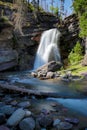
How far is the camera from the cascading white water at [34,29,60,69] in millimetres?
42219

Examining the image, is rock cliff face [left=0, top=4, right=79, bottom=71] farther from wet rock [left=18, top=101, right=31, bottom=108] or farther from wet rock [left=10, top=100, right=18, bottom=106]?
wet rock [left=18, top=101, right=31, bottom=108]

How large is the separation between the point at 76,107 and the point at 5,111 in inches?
186

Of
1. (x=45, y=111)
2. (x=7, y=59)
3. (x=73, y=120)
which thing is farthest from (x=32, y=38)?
(x=73, y=120)

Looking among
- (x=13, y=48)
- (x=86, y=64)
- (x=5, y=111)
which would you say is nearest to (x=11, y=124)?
(x=5, y=111)

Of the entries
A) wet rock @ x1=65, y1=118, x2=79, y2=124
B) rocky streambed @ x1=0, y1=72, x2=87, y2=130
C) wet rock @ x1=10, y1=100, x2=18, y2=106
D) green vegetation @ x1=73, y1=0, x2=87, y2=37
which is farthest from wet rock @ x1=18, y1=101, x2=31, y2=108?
green vegetation @ x1=73, y1=0, x2=87, y2=37

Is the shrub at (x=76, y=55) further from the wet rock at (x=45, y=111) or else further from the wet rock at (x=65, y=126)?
the wet rock at (x=65, y=126)

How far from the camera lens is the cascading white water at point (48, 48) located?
139 ft

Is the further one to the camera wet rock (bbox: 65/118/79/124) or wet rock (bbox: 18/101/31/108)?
wet rock (bbox: 18/101/31/108)

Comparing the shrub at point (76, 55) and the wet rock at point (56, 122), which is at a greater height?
the wet rock at point (56, 122)

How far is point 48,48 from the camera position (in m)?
43.8

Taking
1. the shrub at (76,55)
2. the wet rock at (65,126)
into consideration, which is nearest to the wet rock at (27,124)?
the wet rock at (65,126)

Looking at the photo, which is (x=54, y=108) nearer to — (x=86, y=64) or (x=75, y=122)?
(x=75, y=122)

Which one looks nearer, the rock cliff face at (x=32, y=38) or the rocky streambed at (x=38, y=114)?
the rocky streambed at (x=38, y=114)

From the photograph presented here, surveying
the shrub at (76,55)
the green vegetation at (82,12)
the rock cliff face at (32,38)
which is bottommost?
the shrub at (76,55)
